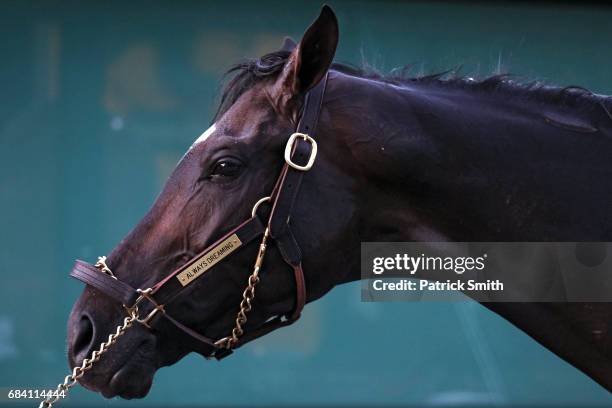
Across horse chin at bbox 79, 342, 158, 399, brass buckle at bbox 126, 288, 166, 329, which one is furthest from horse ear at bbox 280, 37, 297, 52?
horse chin at bbox 79, 342, 158, 399

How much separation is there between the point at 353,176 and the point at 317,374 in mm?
3215

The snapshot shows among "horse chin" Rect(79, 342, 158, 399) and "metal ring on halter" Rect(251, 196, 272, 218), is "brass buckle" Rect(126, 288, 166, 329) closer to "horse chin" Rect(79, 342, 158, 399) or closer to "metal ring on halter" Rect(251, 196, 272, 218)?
"horse chin" Rect(79, 342, 158, 399)

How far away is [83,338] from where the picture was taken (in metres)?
2.05

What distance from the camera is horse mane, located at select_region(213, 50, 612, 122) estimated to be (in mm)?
2143

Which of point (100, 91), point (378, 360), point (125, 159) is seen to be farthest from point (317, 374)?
point (100, 91)

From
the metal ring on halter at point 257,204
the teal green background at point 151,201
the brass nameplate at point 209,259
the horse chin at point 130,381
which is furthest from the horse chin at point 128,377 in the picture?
the teal green background at point 151,201

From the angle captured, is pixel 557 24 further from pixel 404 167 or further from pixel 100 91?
pixel 404 167

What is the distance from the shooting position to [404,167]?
6.71ft

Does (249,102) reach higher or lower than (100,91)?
lower

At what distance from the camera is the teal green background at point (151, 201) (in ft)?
16.4

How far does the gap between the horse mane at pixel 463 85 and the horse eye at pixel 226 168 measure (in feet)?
0.72

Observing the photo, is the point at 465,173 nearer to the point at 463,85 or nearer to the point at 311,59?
the point at 463,85

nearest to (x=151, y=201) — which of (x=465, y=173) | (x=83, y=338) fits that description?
(x=83, y=338)

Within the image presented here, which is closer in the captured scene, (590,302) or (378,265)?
(590,302)
